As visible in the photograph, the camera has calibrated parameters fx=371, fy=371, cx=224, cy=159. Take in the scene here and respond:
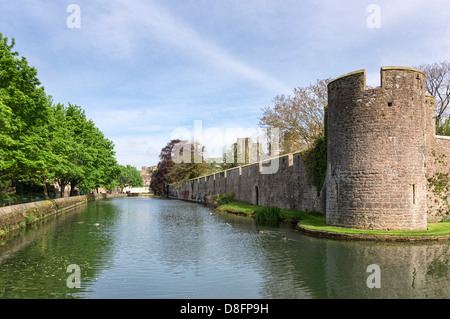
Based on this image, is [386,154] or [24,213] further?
[24,213]

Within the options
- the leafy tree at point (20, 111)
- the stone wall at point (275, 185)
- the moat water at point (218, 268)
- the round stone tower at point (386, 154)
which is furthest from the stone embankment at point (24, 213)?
the stone wall at point (275, 185)

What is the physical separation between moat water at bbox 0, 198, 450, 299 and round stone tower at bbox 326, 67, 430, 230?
81.0 inches

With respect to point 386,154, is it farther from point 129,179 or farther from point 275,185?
point 129,179

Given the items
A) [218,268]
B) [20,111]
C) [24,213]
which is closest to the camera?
[218,268]

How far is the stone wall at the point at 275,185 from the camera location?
23.4 meters

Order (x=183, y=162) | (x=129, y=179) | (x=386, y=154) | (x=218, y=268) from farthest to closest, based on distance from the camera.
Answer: (x=129, y=179)
(x=183, y=162)
(x=386, y=154)
(x=218, y=268)

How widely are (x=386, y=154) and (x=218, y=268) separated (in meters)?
8.90

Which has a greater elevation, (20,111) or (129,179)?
(20,111)

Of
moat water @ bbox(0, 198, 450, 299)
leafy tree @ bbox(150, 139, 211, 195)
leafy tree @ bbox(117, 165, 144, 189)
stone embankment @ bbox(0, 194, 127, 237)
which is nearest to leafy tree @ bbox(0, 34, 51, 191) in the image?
stone embankment @ bbox(0, 194, 127, 237)

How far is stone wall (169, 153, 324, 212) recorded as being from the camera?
23438 millimetres

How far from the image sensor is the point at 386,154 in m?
15.1

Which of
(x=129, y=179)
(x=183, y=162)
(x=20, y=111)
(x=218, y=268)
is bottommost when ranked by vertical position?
(x=218, y=268)

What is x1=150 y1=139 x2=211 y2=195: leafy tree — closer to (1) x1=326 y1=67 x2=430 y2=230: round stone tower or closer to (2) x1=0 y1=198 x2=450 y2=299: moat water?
(2) x1=0 y1=198 x2=450 y2=299: moat water

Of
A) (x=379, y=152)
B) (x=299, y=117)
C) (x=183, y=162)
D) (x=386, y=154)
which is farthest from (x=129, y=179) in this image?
(x=386, y=154)
